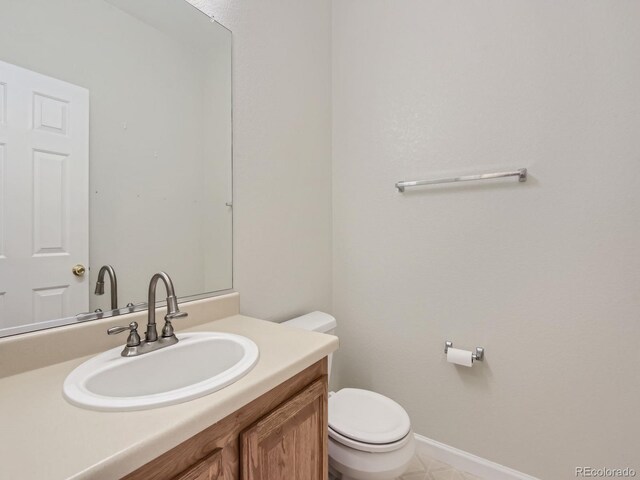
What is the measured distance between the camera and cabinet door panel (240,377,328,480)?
75 cm

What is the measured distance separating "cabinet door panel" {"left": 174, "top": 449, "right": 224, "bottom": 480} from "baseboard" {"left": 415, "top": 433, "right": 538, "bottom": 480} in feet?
4.38

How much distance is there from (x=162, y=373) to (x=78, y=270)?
1.29 feet

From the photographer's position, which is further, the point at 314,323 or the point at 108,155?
the point at 314,323

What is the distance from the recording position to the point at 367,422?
1.25 metres

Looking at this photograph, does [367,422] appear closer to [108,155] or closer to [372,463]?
[372,463]

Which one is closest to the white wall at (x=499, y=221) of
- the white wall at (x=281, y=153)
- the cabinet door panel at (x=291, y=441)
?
the white wall at (x=281, y=153)

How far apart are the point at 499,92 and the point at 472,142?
0.76ft

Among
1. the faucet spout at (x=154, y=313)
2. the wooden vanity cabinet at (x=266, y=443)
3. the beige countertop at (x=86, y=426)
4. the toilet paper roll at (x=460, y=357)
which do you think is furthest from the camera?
the toilet paper roll at (x=460, y=357)

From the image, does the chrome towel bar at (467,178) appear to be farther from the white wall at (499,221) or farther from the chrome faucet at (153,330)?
the chrome faucet at (153,330)

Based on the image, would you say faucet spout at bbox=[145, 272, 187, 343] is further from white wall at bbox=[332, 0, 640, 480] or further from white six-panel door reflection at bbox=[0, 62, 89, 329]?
white wall at bbox=[332, 0, 640, 480]

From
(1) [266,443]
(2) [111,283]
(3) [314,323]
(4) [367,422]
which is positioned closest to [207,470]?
(1) [266,443]

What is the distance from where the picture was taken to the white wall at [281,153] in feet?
4.42

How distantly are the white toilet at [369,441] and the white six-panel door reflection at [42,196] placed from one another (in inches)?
39.6

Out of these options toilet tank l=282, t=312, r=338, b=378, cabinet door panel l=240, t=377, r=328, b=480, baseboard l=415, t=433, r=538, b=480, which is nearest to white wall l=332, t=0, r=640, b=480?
baseboard l=415, t=433, r=538, b=480
